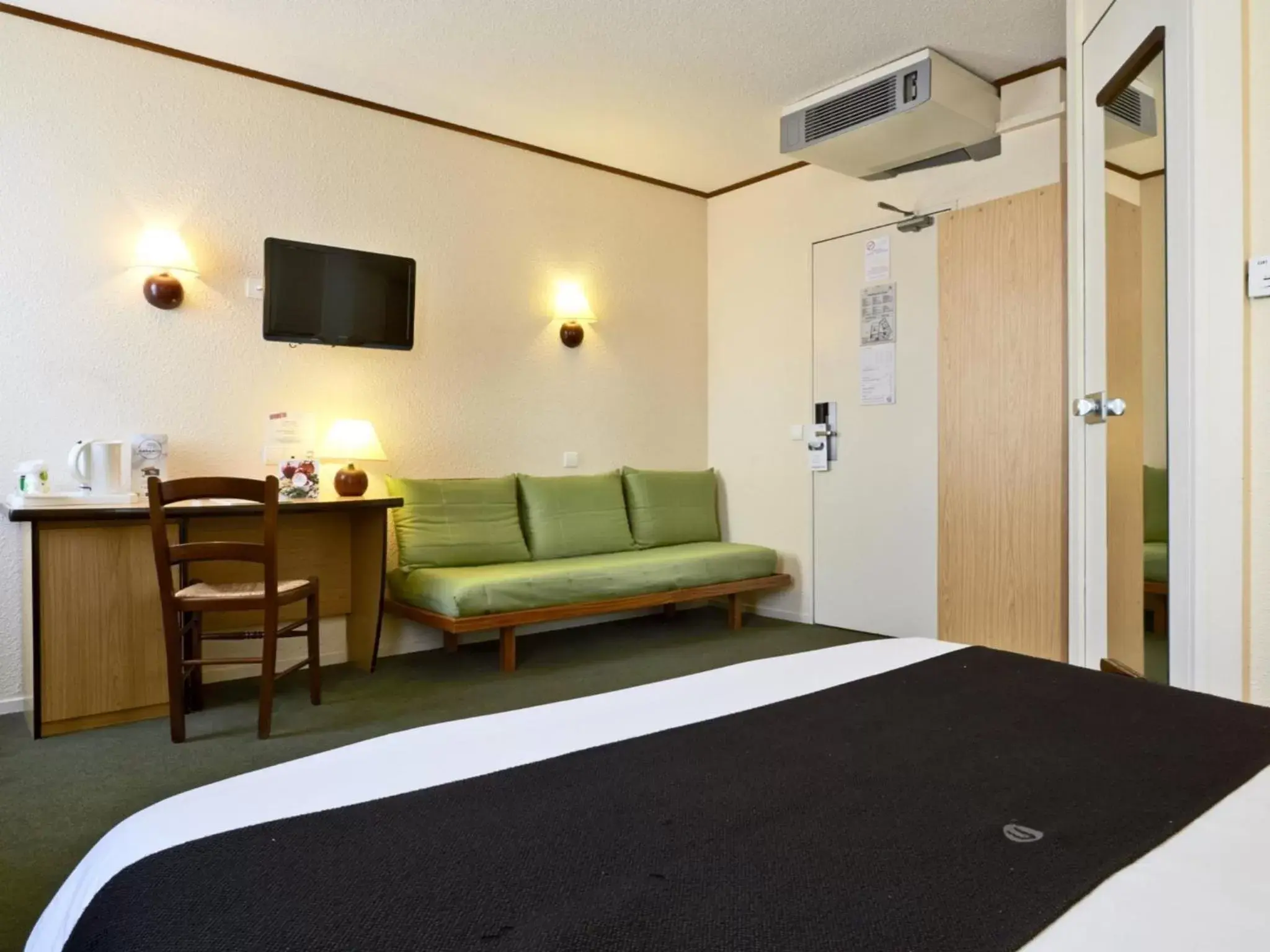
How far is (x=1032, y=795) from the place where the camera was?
956 millimetres

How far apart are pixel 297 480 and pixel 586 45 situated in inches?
90.7

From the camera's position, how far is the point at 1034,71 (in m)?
3.76

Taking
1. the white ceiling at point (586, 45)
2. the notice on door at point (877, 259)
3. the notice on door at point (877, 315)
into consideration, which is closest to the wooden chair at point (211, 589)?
the white ceiling at point (586, 45)

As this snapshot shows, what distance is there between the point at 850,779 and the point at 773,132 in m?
4.18

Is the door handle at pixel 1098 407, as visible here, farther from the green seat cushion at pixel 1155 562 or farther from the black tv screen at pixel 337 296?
the black tv screen at pixel 337 296

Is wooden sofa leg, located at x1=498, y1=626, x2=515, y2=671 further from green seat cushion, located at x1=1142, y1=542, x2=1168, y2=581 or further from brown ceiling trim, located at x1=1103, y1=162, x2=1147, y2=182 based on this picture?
brown ceiling trim, located at x1=1103, y1=162, x2=1147, y2=182

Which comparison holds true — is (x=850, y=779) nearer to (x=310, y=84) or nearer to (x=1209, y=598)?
(x=1209, y=598)

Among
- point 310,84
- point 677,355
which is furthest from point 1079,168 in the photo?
point 310,84

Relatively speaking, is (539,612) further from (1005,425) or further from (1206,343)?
(1206,343)

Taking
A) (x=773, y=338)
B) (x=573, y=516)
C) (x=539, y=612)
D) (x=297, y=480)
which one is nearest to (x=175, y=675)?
(x=297, y=480)

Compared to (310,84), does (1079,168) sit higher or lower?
lower

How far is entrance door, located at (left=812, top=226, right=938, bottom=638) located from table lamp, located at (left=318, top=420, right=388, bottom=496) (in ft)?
8.39

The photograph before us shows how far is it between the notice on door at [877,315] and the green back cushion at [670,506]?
4.57 ft

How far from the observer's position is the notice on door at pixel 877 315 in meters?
4.42
